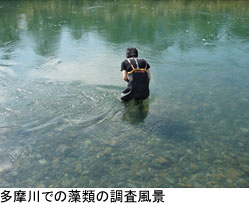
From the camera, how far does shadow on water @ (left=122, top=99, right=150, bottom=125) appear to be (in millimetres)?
→ 7949

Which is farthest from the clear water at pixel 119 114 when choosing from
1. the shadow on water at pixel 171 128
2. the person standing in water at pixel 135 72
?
the person standing in water at pixel 135 72

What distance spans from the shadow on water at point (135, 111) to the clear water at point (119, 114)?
0.11 feet

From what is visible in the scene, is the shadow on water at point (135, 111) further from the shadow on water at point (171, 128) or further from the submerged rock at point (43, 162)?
the submerged rock at point (43, 162)

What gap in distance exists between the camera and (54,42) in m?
17.0

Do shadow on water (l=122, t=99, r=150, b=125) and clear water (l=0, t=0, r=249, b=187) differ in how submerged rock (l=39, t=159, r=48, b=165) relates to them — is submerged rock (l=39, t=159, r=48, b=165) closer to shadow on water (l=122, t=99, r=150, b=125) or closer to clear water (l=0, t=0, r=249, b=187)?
clear water (l=0, t=0, r=249, b=187)

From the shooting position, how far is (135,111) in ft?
27.5

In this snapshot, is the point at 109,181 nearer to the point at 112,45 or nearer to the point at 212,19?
the point at 112,45

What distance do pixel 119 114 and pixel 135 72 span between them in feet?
4.61

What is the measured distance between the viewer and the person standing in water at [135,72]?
25.5ft

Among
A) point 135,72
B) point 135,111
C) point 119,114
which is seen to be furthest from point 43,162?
point 135,72

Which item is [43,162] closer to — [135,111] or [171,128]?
[135,111]

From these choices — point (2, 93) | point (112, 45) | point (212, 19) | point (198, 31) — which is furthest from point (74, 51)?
point (212, 19)

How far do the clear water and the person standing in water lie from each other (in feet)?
2.43

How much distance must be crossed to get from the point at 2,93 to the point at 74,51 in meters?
6.38
